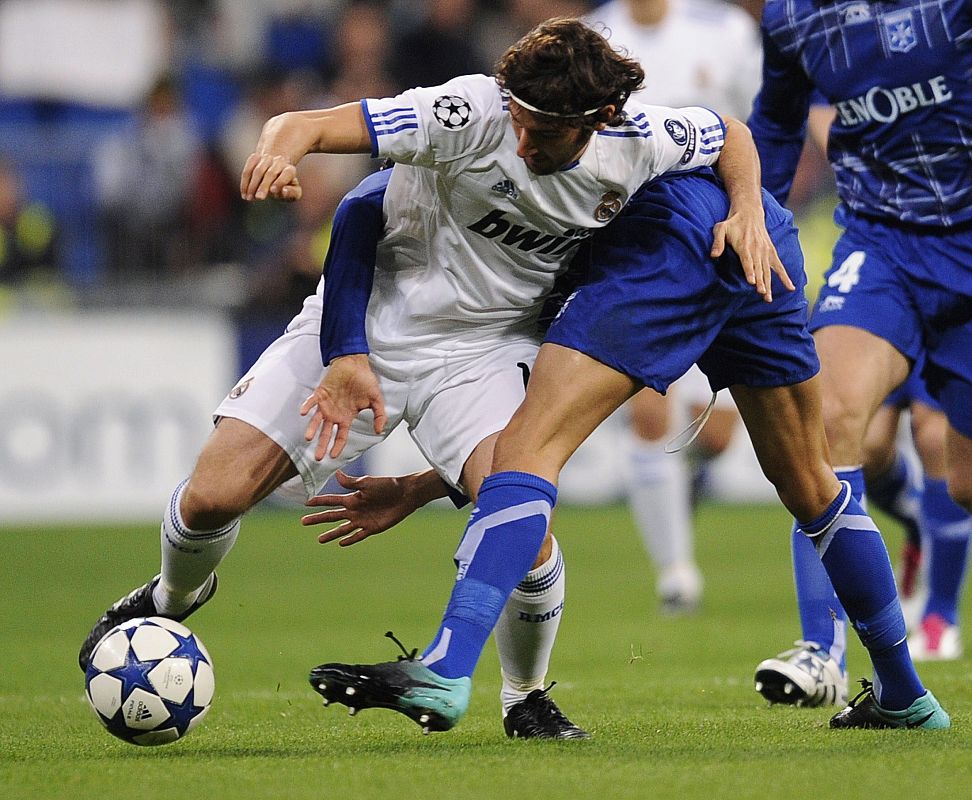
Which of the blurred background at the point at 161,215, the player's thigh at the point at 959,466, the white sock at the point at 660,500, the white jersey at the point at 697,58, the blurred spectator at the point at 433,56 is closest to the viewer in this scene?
the player's thigh at the point at 959,466

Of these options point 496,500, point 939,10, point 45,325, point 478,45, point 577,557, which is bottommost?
point 577,557

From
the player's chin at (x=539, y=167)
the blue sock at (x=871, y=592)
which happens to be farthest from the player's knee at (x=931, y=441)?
the player's chin at (x=539, y=167)

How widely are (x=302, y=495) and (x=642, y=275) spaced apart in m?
1.16

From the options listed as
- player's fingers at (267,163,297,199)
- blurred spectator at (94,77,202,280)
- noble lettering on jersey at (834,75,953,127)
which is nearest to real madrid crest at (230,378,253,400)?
player's fingers at (267,163,297,199)

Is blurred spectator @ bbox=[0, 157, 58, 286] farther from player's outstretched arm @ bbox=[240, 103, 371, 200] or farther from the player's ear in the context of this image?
the player's ear

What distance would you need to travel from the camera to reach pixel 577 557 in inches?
398

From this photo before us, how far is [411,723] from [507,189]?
4.99ft

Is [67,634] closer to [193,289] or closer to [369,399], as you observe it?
[369,399]

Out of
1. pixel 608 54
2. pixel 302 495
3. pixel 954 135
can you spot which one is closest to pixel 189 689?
pixel 302 495

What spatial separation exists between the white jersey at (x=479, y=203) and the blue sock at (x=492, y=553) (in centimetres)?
66

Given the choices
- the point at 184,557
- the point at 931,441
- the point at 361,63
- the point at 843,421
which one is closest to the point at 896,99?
the point at 843,421

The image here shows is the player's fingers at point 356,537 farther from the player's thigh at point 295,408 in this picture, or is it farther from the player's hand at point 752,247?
the player's hand at point 752,247

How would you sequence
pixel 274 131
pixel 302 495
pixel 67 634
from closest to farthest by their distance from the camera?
pixel 274 131 < pixel 302 495 < pixel 67 634

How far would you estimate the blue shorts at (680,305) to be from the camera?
13.2 ft
